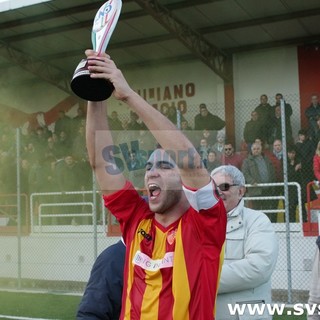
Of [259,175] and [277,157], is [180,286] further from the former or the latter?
[277,157]

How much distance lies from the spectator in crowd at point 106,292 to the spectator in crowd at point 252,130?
752cm

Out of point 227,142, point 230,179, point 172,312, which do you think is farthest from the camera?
point 227,142

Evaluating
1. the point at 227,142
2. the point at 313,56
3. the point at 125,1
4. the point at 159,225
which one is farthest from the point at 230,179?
the point at 313,56

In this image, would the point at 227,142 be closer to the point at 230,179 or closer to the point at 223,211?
the point at 230,179

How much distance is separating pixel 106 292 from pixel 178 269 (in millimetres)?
760

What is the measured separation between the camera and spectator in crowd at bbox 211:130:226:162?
9542mm

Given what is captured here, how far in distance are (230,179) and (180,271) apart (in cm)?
118

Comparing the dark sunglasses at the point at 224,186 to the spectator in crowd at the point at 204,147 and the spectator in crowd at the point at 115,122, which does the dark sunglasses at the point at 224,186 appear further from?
the spectator in crowd at the point at 115,122

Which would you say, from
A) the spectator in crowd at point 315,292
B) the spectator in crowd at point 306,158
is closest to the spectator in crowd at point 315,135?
the spectator in crowd at point 306,158

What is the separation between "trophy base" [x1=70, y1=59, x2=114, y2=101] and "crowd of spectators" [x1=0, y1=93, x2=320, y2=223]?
540 cm

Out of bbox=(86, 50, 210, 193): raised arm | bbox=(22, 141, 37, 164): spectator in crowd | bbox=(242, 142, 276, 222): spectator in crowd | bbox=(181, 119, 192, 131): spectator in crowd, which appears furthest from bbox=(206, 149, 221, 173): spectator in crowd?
bbox=(86, 50, 210, 193): raised arm

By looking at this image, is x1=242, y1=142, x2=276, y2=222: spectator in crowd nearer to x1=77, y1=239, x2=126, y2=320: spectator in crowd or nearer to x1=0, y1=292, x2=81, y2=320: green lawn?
x1=0, y1=292, x2=81, y2=320: green lawn

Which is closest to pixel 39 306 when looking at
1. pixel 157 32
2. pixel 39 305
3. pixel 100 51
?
pixel 39 305

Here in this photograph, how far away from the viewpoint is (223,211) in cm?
229
